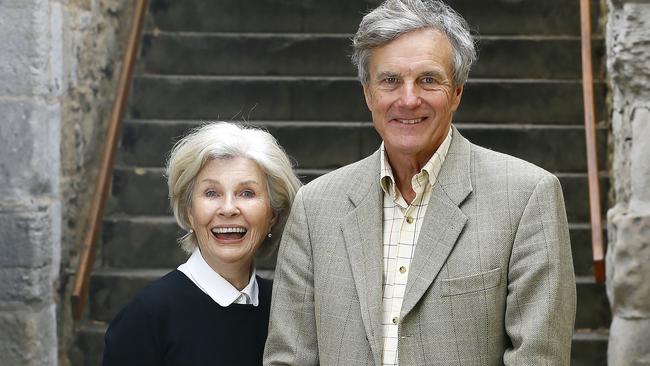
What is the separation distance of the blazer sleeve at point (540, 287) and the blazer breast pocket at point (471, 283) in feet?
0.12

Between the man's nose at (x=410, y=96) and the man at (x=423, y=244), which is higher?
the man's nose at (x=410, y=96)

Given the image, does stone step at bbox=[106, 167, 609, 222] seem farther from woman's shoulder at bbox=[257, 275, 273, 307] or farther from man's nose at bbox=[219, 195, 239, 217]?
man's nose at bbox=[219, 195, 239, 217]

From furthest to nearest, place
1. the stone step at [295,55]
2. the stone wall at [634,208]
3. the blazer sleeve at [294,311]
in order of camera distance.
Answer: the stone step at [295,55] → the stone wall at [634,208] → the blazer sleeve at [294,311]

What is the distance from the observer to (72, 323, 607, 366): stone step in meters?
4.45

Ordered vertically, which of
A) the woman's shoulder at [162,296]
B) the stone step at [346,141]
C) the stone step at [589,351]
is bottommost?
Result: the stone step at [589,351]

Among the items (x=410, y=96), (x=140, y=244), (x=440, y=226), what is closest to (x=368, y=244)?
(x=440, y=226)

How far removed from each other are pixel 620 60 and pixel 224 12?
2.99 meters

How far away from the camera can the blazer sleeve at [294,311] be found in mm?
2402

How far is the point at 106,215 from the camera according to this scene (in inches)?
205

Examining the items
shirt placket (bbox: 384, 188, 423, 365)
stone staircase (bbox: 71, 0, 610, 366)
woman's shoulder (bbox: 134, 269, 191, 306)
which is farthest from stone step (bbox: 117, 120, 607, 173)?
shirt placket (bbox: 384, 188, 423, 365)

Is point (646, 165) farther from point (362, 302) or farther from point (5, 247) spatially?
point (5, 247)

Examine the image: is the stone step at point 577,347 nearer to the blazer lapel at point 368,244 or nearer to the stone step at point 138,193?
the stone step at point 138,193

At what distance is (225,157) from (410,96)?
601 millimetres

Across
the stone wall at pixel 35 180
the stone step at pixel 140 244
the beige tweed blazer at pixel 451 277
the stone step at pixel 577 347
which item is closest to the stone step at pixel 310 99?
the stone step at pixel 140 244
